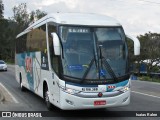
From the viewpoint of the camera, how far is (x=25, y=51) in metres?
16.8

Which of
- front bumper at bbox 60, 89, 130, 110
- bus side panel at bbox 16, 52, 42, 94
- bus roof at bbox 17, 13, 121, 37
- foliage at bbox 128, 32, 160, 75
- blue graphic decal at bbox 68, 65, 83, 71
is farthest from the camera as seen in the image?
foliage at bbox 128, 32, 160, 75

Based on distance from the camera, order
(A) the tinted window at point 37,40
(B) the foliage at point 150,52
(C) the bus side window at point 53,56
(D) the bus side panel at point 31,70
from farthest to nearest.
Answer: (B) the foliage at point 150,52, (D) the bus side panel at point 31,70, (A) the tinted window at point 37,40, (C) the bus side window at point 53,56

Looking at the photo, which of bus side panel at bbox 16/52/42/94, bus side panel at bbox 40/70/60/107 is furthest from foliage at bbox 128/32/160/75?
bus side panel at bbox 40/70/60/107

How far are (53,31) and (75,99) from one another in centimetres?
234


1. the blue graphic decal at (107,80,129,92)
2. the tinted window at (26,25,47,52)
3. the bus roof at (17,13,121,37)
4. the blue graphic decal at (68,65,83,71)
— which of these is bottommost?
the blue graphic decal at (107,80,129,92)

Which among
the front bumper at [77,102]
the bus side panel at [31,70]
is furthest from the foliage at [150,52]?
the front bumper at [77,102]

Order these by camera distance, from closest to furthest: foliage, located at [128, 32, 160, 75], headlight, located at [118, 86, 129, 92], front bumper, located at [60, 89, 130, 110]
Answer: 1. front bumper, located at [60, 89, 130, 110]
2. headlight, located at [118, 86, 129, 92]
3. foliage, located at [128, 32, 160, 75]

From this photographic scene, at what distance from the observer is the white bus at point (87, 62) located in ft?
32.4

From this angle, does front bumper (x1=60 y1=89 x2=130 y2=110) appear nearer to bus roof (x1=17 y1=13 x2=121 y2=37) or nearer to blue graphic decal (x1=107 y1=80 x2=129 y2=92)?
blue graphic decal (x1=107 y1=80 x2=129 y2=92)

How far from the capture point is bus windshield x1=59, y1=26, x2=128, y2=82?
32.9 feet

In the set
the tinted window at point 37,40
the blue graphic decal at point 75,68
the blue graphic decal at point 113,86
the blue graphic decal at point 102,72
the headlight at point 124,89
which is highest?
the tinted window at point 37,40

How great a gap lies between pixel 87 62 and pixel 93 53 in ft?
1.09

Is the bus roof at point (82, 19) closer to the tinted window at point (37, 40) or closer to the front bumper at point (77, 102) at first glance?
the tinted window at point (37, 40)

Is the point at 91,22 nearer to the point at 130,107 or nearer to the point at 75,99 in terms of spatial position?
the point at 75,99
